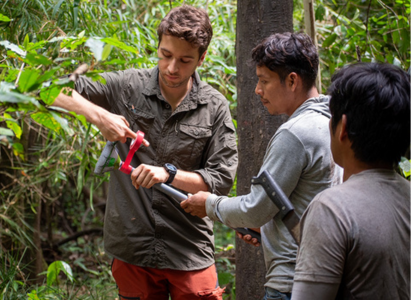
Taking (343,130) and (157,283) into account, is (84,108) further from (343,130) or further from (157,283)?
(343,130)

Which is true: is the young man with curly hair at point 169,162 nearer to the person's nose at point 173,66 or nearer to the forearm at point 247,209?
the person's nose at point 173,66

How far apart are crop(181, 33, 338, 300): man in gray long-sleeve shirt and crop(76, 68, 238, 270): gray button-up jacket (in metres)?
0.45

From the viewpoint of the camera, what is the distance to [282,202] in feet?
5.49

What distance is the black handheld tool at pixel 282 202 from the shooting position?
166 cm

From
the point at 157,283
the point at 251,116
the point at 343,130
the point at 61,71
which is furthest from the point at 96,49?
the point at 61,71

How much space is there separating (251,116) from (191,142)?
594 millimetres

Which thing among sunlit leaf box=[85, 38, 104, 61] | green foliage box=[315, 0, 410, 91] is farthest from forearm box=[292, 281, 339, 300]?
green foliage box=[315, 0, 410, 91]

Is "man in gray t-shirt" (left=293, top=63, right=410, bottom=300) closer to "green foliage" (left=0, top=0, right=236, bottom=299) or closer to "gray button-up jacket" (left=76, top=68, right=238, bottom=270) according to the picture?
"green foliage" (left=0, top=0, right=236, bottom=299)

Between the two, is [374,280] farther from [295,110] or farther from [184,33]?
[184,33]

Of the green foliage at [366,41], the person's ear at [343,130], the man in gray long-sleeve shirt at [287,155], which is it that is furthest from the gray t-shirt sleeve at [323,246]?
the green foliage at [366,41]

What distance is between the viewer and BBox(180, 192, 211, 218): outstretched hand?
219 centimetres

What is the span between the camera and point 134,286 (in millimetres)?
2418

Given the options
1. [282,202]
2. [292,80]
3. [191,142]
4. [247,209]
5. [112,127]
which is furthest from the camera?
[191,142]

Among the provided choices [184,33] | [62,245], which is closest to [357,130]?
[184,33]
